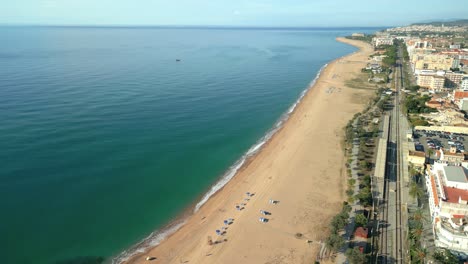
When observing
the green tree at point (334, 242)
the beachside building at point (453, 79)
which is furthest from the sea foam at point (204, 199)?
the beachside building at point (453, 79)

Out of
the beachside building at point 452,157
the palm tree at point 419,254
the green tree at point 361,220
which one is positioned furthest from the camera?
the beachside building at point 452,157

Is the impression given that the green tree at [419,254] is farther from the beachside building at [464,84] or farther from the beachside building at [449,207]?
the beachside building at [464,84]

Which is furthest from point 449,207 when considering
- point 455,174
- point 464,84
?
point 464,84

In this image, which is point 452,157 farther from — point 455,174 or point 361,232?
point 361,232

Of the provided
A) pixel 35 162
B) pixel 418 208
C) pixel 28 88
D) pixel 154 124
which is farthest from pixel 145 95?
pixel 418 208

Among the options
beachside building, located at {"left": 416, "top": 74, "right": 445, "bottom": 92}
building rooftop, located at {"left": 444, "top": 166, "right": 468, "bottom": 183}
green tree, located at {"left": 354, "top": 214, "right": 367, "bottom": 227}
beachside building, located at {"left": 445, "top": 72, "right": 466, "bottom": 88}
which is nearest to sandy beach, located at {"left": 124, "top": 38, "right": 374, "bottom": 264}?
green tree, located at {"left": 354, "top": 214, "right": 367, "bottom": 227}

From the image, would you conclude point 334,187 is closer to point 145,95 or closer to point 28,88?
point 145,95
